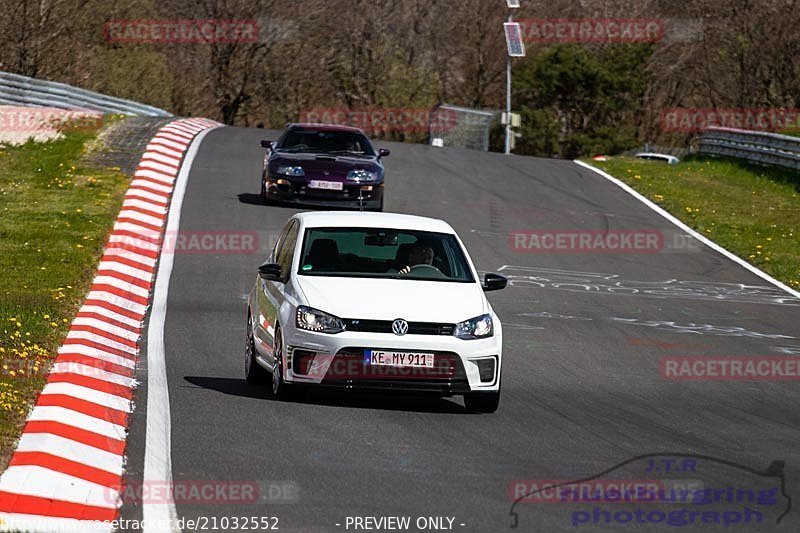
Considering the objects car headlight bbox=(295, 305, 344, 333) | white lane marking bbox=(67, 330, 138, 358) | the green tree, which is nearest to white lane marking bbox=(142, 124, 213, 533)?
white lane marking bbox=(67, 330, 138, 358)

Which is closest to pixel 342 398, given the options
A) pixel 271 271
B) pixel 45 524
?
pixel 271 271

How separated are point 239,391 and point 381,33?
69.8m

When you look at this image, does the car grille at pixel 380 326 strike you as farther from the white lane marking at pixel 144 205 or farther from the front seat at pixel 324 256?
the white lane marking at pixel 144 205

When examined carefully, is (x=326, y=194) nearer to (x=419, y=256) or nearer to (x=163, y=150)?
(x=163, y=150)

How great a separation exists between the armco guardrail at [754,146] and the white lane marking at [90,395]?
25.0m

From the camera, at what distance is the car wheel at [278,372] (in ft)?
35.7

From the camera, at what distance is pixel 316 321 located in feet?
35.0

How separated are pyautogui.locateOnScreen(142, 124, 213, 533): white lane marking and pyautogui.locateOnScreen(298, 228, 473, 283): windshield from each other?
1618 millimetres

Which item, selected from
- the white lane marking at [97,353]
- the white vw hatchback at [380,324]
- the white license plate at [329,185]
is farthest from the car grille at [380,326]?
the white license plate at [329,185]

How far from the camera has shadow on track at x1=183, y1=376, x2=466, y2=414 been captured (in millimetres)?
11078

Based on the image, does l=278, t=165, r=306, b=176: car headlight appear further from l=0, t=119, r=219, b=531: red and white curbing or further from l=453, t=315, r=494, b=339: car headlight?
l=453, t=315, r=494, b=339: car headlight

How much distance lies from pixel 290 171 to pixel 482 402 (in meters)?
14.0

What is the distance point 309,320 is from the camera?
35.1 ft

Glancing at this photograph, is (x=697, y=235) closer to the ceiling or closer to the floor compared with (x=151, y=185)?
closer to the floor
